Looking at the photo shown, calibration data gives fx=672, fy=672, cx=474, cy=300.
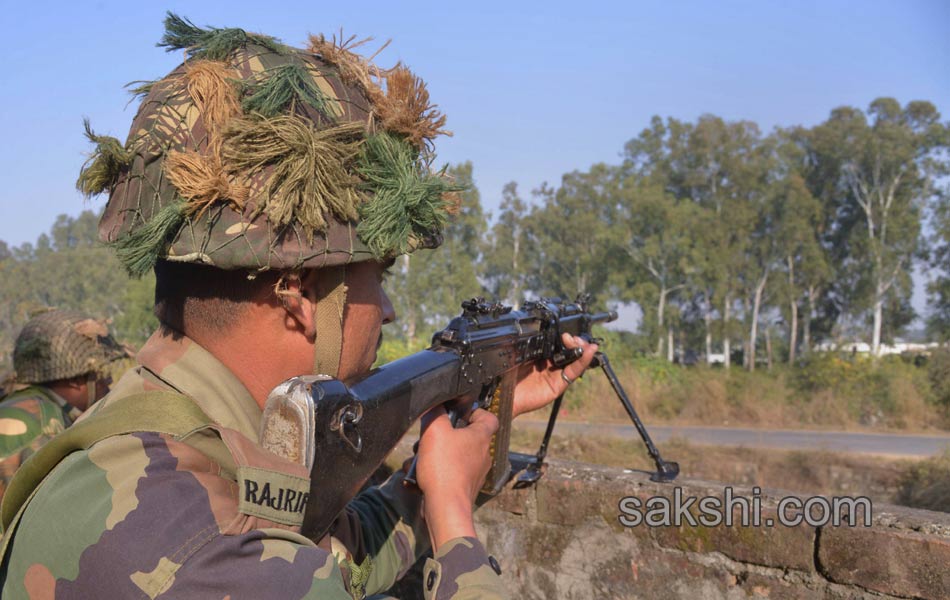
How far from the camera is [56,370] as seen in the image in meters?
4.80

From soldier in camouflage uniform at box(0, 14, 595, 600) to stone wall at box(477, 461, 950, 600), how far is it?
1349 millimetres

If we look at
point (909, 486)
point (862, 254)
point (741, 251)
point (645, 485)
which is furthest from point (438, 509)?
point (862, 254)

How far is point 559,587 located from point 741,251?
40.2 m

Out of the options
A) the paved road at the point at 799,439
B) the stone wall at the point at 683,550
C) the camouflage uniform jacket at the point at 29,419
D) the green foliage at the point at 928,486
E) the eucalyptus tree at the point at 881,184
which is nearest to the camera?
the stone wall at the point at 683,550

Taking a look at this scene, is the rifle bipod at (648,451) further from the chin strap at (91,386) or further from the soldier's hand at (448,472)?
the chin strap at (91,386)

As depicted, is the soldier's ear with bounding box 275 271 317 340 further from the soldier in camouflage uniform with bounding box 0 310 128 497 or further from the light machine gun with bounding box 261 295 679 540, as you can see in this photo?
the soldier in camouflage uniform with bounding box 0 310 128 497

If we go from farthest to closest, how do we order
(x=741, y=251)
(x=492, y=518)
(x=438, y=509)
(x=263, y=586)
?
(x=741, y=251) → (x=492, y=518) → (x=438, y=509) → (x=263, y=586)

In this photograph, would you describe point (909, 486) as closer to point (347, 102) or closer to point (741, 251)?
point (347, 102)

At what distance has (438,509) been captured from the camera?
1.92 m

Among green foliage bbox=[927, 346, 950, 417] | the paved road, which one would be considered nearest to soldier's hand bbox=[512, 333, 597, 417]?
the paved road

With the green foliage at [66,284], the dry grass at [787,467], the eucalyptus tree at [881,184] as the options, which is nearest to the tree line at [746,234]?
the eucalyptus tree at [881,184]

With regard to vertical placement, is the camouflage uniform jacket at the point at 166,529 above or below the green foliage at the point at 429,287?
below

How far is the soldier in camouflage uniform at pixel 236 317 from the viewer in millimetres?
1243

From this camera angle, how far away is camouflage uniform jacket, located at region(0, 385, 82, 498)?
399cm
